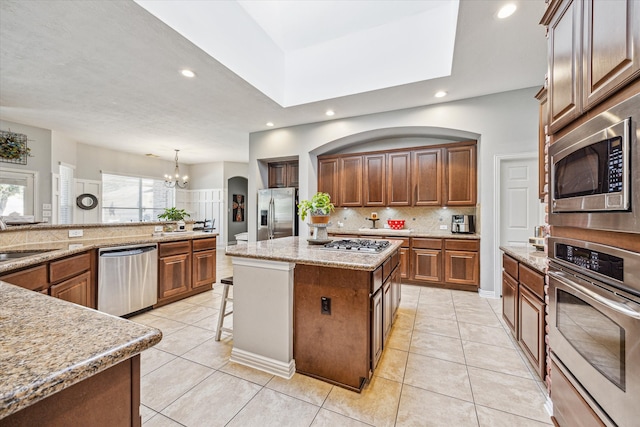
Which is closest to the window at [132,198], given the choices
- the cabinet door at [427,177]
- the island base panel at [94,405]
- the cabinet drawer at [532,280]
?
the cabinet door at [427,177]

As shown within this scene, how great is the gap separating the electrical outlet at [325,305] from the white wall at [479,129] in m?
3.08

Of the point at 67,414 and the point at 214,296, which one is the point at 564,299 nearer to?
the point at 67,414

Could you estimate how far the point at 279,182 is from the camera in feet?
19.0

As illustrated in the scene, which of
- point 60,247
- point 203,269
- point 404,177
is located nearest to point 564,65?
point 404,177

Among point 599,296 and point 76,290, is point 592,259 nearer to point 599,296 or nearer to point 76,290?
point 599,296

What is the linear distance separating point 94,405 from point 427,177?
183 inches

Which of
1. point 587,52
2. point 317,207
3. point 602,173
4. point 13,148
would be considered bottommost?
point 317,207

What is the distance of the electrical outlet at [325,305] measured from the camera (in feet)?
6.21

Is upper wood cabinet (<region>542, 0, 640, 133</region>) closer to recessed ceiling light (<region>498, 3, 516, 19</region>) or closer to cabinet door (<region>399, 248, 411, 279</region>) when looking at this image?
recessed ceiling light (<region>498, 3, 516, 19</region>)

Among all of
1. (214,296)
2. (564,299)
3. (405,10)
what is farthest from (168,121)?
(564,299)

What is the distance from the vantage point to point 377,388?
1.87 meters

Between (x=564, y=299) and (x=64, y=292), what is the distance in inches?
141

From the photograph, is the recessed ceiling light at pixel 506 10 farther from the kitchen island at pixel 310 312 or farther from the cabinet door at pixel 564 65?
the kitchen island at pixel 310 312

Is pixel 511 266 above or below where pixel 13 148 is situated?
below
